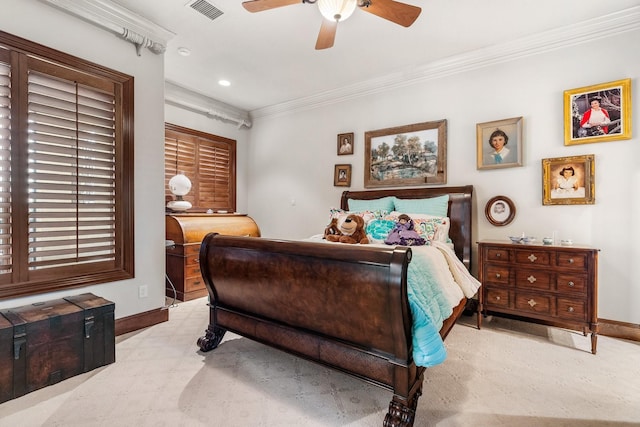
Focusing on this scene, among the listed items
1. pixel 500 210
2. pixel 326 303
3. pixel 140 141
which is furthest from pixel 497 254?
pixel 140 141

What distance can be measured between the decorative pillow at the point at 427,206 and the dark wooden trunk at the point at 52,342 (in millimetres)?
2820

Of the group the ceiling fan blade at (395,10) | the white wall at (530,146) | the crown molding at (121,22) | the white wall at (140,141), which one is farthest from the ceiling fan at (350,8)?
the white wall at (530,146)

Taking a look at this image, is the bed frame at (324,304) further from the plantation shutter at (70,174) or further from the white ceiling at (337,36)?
the white ceiling at (337,36)

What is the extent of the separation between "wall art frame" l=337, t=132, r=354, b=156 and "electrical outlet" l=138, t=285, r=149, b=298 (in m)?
2.80

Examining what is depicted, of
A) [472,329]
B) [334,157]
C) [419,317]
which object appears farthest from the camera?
[334,157]

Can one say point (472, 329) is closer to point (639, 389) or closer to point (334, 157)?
point (639, 389)

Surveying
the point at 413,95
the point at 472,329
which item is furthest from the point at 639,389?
the point at 413,95

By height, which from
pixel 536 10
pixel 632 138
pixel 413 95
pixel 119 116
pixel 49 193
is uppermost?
pixel 536 10

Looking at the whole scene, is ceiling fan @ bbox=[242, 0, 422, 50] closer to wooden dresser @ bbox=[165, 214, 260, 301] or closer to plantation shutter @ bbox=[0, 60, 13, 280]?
plantation shutter @ bbox=[0, 60, 13, 280]

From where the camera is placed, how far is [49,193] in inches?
88.4

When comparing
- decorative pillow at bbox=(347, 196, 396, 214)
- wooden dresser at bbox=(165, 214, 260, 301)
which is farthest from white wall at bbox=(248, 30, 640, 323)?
wooden dresser at bbox=(165, 214, 260, 301)

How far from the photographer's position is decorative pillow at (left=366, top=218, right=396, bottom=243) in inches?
114

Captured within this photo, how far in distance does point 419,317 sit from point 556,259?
5.72 ft

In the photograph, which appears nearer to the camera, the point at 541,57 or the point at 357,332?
the point at 357,332
